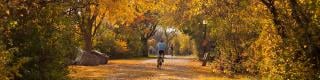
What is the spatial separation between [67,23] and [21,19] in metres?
1.68

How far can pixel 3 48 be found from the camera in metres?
12.2

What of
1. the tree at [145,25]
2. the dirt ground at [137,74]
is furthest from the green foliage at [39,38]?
the tree at [145,25]

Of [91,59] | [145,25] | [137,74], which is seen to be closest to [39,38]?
[137,74]

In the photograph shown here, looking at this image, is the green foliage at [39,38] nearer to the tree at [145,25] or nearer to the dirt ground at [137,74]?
the dirt ground at [137,74]

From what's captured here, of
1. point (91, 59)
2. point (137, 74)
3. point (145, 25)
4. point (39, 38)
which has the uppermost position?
point (39, 38)

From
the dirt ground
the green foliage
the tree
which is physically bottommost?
the tree

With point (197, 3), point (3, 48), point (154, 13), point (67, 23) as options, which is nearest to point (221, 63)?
point (197, 3)

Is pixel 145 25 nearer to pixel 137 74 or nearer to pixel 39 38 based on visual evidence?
pixel 137 74

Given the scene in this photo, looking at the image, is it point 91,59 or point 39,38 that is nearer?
point 39,38

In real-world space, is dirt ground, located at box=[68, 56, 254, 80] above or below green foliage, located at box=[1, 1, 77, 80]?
below

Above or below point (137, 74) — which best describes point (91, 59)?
below

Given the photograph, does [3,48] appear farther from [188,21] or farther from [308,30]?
[188,21]

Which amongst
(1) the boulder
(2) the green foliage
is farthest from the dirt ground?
(1) the boulder

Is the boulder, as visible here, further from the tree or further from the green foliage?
the tree
